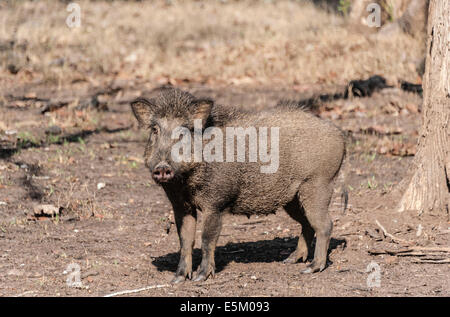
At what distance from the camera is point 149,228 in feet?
21.3

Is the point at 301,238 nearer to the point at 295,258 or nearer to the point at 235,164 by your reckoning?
the point at 295,258

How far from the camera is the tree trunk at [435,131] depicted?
6141 millimetres

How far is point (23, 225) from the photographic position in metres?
6.32

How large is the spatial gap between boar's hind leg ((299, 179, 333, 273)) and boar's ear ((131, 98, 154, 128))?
1.39m

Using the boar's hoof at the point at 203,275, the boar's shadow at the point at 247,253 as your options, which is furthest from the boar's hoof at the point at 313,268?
the boar's hoof at the point at 203,275

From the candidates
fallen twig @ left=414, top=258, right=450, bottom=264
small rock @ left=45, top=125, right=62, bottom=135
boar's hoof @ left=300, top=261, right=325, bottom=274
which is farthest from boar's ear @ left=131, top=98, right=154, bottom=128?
small rock @ left=45, top=125, right=62, bottom=135

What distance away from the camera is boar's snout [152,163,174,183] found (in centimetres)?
457

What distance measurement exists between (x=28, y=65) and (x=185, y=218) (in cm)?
789

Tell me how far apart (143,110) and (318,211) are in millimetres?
1649

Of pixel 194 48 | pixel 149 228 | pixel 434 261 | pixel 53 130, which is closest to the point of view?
pixel 434 261

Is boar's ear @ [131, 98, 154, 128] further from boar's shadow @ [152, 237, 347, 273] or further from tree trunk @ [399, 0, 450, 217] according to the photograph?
tree trunk @ [399, 0, 450, 217]

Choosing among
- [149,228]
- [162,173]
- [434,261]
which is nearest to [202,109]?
Answer: [162,173]

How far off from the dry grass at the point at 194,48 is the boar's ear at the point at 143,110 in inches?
268

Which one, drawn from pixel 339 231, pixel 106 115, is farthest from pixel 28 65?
pixel 339 231
